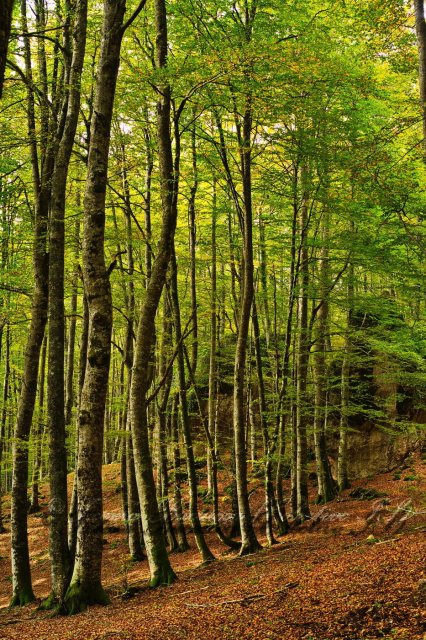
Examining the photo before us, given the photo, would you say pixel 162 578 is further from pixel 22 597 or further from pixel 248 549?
pixel 22 597

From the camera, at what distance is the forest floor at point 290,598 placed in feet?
14.0

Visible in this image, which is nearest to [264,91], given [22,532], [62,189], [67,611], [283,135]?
[283,135]

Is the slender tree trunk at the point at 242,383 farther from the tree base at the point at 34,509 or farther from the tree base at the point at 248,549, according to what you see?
the tree base at the point at 34,509

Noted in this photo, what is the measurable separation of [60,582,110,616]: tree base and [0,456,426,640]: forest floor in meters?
0.15

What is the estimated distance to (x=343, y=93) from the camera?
1152cm

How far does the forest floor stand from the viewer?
4.26 meters

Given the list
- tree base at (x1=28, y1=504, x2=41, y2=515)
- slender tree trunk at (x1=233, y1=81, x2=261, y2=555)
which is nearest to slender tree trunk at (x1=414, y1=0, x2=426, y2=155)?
slender tree trunk at (x1=233, y1=81, x2=261, y2=555)

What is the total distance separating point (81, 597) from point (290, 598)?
10.3 ft

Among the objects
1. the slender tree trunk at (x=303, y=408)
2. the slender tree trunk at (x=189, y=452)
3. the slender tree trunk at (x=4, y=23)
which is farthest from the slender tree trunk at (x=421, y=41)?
the slender tree trunk at (x=4, y=23)

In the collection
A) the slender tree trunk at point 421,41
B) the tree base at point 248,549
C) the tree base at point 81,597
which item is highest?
the slender tree trunk at point 421,41

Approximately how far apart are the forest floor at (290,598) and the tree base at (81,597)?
5.9 inches

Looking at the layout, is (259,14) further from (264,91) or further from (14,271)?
(14,271)

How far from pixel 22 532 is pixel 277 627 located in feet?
22.2

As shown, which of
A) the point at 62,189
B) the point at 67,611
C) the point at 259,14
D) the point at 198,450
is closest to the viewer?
the point at 67,611
